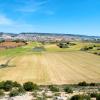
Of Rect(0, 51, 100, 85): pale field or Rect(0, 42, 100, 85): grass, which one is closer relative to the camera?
Rect(0, 51, 100, 85): pale field

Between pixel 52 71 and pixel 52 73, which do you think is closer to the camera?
pixel 52 73

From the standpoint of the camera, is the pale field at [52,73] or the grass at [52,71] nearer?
the pale field at [52,73]

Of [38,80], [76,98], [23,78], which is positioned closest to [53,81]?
[38,80]

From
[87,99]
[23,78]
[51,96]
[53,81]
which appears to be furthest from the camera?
[23,78]

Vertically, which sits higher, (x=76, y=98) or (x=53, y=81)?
(x=76, y=98)

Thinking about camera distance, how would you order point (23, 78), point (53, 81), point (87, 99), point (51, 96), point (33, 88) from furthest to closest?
point (23, 78)
point (53, 81)
point (33, 88)
point (51, 96)
point (87, 99)

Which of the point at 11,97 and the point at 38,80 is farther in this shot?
the point at 38,80

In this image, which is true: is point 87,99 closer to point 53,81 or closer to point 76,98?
point 76,98

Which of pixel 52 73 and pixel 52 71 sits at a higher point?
pixel 52 73

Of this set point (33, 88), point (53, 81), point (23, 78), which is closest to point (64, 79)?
point (53, 81)

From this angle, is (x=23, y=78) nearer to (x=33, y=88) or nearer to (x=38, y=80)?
(x=38, y=80)
